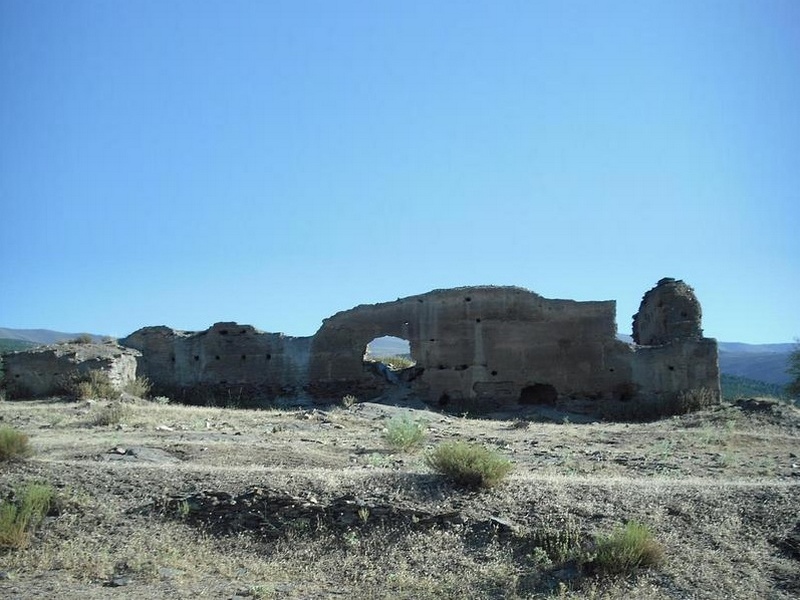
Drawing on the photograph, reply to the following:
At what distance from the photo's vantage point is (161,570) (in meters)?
7.24

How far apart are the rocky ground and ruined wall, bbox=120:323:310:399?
38.3 feet

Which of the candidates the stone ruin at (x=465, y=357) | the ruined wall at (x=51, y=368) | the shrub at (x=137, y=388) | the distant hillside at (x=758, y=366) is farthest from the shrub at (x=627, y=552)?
the distant hillside at (x=758, y=366)

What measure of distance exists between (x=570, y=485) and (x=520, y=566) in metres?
1.62

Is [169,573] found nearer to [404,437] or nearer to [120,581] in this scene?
[120,581]

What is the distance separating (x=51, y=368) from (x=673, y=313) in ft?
54.9

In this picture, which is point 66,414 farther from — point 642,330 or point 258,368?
point 642,330

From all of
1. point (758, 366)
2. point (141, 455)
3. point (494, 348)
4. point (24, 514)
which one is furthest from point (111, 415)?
point (758, 366)

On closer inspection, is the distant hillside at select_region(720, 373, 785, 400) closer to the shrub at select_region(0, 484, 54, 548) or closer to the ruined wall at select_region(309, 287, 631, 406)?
the ruined wall at select_region(309, 287, 631, 406)

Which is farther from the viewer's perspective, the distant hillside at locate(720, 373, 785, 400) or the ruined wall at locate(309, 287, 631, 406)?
the distant hillside at locate(720, 373, 785, 400)

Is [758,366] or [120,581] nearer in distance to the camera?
[120,581]

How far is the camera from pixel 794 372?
27250mm

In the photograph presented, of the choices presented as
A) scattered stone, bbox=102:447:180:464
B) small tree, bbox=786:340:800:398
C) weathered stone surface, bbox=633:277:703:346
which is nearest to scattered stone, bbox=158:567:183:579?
scattered stone, bbox=102:447:180:464

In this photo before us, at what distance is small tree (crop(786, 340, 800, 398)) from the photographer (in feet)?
86.8

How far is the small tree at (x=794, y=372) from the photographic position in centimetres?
2647
